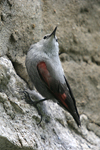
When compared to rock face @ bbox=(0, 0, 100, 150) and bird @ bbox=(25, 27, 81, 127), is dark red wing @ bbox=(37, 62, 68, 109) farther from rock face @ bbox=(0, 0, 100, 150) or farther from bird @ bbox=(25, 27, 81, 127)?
rock face @ bbox=(0, 0, 100, 150)

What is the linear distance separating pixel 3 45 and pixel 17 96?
570 mm

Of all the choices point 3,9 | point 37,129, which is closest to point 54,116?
point 37,129

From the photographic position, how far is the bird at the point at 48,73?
8.25ft

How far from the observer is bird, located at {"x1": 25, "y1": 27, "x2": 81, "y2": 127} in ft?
8.25

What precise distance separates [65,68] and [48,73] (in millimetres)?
627

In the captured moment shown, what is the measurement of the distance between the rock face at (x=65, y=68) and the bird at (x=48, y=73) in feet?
0.62

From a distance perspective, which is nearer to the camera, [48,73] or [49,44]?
[48,73]

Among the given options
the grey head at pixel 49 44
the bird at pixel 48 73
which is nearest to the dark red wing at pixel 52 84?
the bird at pixel 48 73

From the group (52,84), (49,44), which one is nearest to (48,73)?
(52,84)

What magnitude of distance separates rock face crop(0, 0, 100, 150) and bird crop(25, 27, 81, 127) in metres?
0.19

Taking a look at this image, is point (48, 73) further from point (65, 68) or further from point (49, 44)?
point (65, 68)

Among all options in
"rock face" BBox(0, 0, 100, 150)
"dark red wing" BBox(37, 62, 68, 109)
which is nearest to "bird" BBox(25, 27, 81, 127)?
"dark red wing" BBox(37, 62, 68, 109)

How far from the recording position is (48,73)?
2504 mm

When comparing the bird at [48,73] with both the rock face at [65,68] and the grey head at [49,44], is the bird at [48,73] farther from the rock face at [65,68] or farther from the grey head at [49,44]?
the rock face at [65,68]
